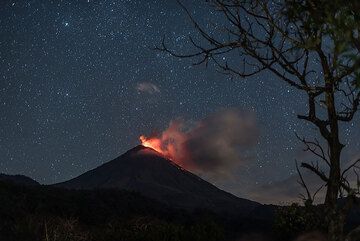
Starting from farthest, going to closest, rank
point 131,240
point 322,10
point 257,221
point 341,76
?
point 257,221 < point 131,240 < point 341,76 < point 322,10

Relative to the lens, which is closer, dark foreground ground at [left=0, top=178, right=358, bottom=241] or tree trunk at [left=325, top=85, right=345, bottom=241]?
tree trunk at [left=325, top=85, right=345, bottom=241]

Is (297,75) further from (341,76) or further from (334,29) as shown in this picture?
(334,29)

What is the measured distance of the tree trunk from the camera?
7.62 meters

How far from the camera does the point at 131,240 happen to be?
53.8 ft

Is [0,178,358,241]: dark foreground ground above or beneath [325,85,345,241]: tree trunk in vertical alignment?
above

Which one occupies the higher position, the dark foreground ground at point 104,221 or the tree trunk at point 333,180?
the dark foreground ground at point 104,221

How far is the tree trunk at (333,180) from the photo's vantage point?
25.0 feet

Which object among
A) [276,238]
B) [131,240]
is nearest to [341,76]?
[131,240]

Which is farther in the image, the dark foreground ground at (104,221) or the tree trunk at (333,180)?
the dark foreground ground at (104,221)

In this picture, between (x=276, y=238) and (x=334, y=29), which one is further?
(x=276, y=238)

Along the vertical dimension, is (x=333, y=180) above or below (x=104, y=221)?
below

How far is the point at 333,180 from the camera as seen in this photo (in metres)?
7.98

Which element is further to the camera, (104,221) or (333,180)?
(104,221)

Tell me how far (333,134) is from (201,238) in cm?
1003
